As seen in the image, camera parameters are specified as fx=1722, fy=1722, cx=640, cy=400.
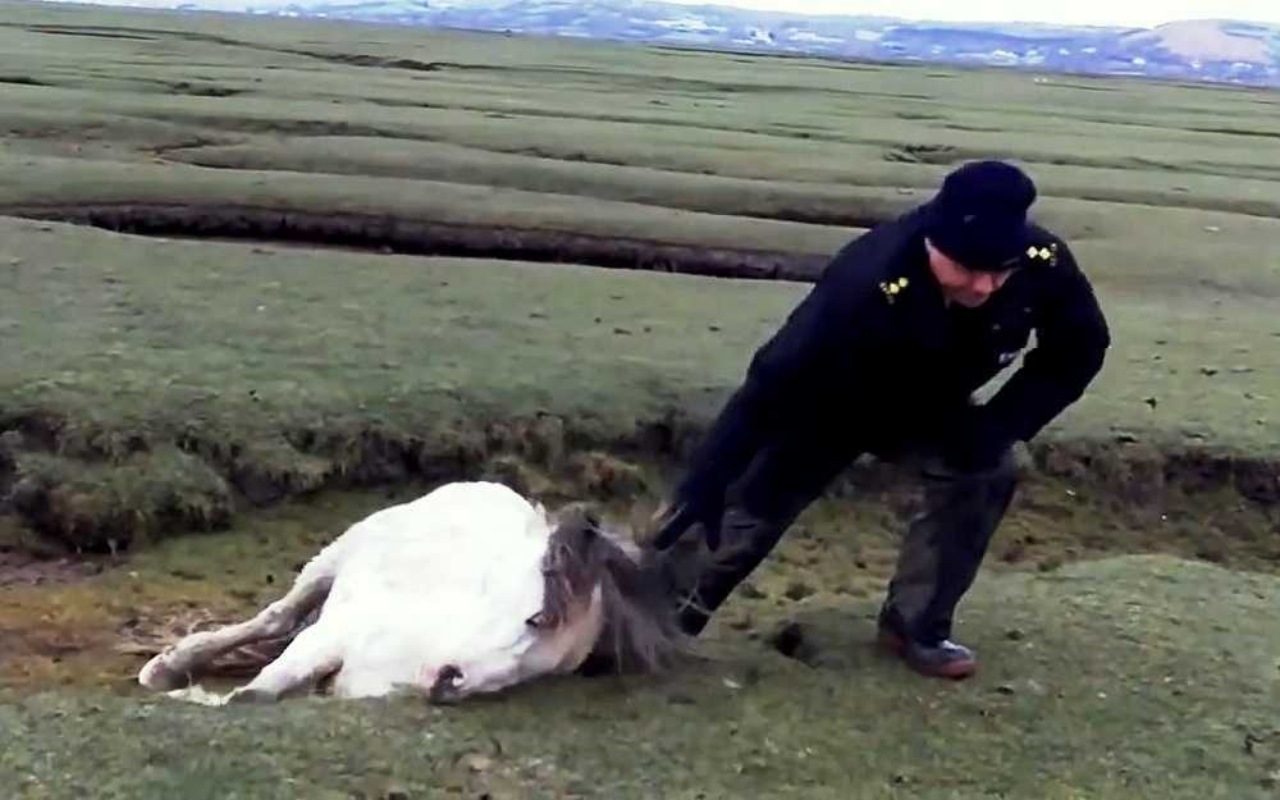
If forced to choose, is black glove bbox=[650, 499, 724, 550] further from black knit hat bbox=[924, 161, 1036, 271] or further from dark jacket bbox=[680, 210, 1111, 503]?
black knit hat bbox=[924, 161, 1036, 271]

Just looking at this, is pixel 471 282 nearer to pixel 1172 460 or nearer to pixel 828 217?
pixel 1172 460

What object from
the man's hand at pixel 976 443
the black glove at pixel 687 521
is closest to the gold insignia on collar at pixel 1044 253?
the man's hand at pixel 976 443

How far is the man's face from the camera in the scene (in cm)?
611

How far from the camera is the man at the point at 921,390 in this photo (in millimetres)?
6180

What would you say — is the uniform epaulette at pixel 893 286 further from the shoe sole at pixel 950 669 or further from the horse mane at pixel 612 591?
the shoe sole at pixel 950 669

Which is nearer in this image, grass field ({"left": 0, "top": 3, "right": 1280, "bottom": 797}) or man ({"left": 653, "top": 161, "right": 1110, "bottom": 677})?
grass field ({"left": 0, "top": 3, "right": 1280, "bottom": 797})

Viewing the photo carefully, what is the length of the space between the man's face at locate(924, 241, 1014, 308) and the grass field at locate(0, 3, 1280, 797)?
157cm

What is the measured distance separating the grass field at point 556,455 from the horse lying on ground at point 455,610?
19 centimetres

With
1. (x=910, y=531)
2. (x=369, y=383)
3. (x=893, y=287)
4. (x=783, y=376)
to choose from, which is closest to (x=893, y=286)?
(x=893, y=287)

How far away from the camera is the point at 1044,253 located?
6242mm

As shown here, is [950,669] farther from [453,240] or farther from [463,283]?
[453,240]

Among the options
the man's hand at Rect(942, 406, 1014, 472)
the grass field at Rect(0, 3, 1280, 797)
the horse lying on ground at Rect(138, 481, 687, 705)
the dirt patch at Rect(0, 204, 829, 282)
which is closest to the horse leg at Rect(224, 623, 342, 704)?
the horse lying on ground at Rect(138, 481, 687, 705)

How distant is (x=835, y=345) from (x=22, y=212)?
40.4ft

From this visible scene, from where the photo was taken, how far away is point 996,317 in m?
6.30
